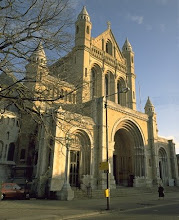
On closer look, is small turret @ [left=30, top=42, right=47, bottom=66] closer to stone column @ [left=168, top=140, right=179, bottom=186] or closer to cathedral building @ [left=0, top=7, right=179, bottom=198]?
cathedral building @ [left=0, top=7, right=179, bottom=198]

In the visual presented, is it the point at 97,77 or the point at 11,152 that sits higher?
the point at 97,77

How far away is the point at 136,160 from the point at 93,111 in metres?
9.73

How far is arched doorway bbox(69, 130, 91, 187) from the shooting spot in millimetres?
21234

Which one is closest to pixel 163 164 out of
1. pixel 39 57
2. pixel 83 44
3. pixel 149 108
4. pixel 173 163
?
pixel 173 163

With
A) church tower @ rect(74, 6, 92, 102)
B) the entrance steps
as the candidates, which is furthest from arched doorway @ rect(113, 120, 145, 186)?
church tower @ rect(74, 6, 92, 102)

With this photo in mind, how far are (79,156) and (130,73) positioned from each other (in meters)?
22.8

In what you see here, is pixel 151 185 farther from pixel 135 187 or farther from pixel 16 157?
pixel 16 157

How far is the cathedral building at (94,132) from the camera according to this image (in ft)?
36.2

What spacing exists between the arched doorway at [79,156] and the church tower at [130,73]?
16.6m

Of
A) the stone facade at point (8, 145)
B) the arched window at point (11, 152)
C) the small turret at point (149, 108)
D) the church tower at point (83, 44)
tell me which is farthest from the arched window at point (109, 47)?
the arched window at point (11, 152)

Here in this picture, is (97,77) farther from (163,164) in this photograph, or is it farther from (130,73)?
(163,164)

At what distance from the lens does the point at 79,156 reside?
72.3 feet

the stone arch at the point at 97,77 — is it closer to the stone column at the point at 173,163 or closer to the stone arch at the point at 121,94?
the stone arch at the point at 121,94

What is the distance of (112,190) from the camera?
2028 centimetres
